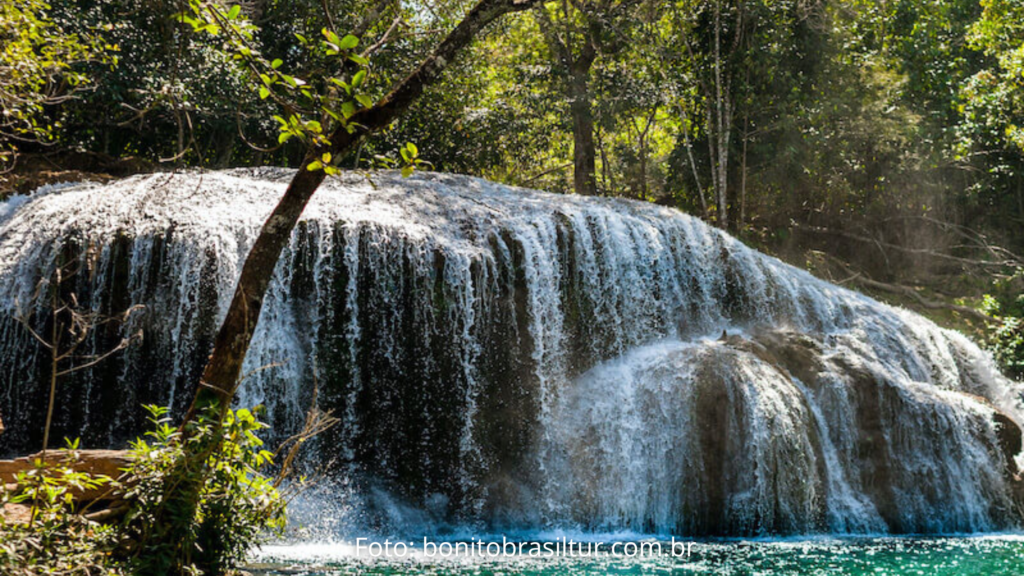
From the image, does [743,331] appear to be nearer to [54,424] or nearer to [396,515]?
[396,515]

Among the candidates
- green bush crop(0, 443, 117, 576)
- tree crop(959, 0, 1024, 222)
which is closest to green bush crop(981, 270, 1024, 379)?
tree crop(959, 0, 1024, 222)

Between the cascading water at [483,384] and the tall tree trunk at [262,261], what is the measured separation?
4579 mm

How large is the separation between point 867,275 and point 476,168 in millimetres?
9122

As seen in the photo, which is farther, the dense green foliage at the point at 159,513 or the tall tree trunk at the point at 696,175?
the tall tree trunk at the point at 696,175

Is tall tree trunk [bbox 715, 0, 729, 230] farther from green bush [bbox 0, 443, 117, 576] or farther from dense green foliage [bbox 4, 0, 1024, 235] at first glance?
green bush [bbox 0, 443, 117, 576]

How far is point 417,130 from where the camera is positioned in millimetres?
19297

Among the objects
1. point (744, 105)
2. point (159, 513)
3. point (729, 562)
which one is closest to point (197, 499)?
point (159, 513)

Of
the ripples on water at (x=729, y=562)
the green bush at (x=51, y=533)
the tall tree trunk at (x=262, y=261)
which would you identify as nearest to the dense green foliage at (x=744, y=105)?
the ripples on water at (x=729, y=562)

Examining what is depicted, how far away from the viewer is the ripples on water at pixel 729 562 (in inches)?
292

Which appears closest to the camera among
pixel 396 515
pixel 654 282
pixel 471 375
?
pixel 396 515

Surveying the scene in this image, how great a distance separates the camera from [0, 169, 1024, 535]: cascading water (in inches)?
389

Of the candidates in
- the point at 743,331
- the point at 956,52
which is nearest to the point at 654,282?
the point at 743,331

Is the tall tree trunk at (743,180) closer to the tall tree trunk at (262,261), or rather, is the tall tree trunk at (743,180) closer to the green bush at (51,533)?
the tall tree trunk at (262,261)

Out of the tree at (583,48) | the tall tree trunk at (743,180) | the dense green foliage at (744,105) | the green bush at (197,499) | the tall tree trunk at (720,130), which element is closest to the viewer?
the green bush at (197,499)
